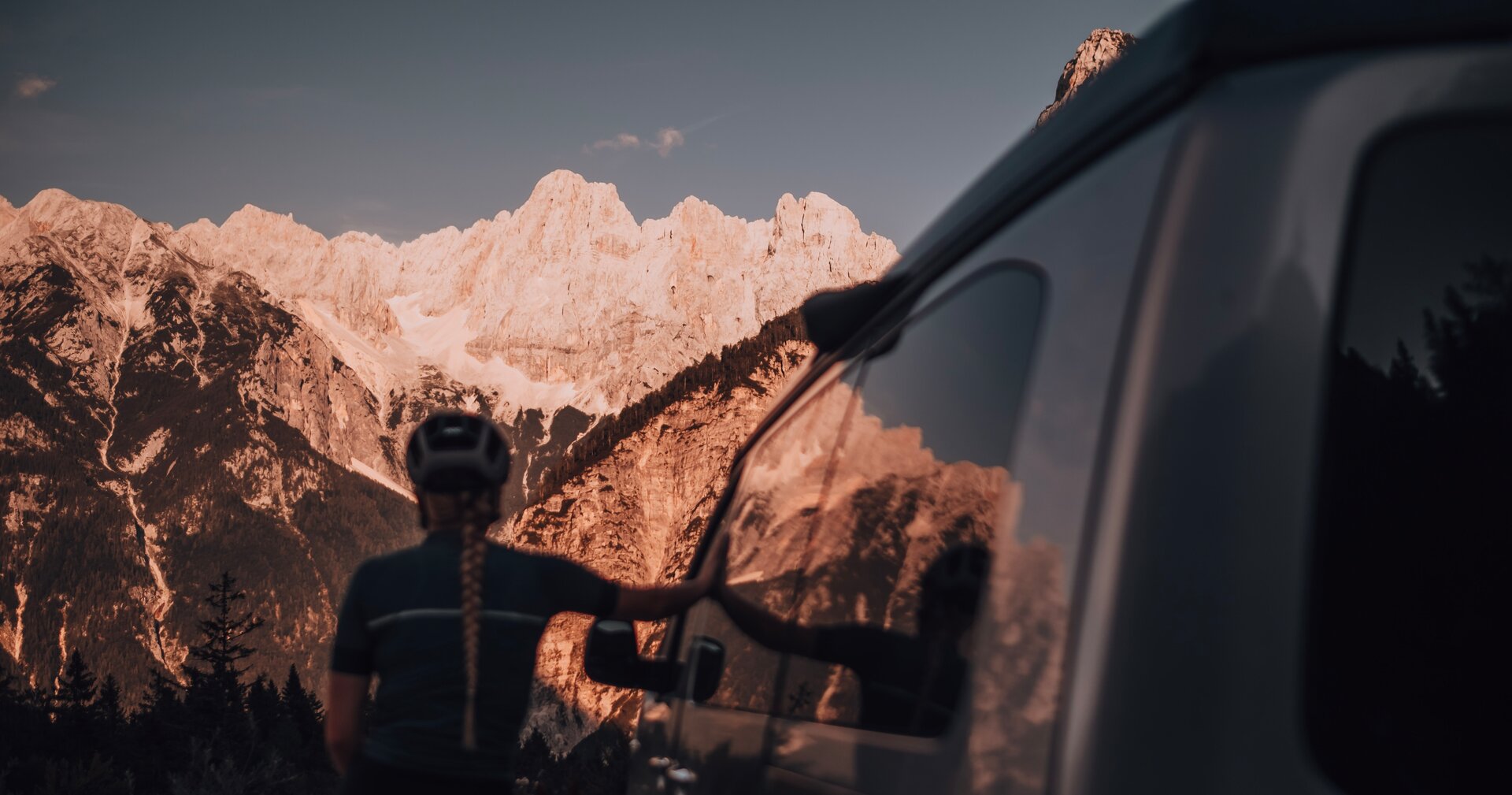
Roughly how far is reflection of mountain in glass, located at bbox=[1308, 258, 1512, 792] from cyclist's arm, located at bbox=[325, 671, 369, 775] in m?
1.98

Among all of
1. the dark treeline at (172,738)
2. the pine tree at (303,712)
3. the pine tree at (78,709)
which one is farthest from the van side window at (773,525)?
the pine tree at (303,712)

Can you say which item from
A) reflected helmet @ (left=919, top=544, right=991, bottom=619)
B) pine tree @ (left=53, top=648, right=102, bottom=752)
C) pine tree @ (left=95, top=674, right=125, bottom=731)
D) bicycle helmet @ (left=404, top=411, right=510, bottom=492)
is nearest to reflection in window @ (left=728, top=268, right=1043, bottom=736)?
reflected helmet @ (left=919, top=544, right=991, bottom=619)

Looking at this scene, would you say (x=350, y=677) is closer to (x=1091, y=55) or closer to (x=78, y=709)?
(x=78, y=709)

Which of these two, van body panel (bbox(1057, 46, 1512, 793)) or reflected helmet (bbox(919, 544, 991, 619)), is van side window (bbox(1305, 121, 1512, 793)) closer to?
van body panel (bbox(1057, 46, 1512, 793))

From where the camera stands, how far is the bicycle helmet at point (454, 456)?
2.51m

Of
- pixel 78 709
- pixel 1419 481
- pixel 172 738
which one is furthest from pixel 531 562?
pixel 78 709

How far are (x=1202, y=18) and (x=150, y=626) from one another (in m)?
168

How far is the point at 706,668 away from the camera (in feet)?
9.43

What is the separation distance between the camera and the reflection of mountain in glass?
106 cm

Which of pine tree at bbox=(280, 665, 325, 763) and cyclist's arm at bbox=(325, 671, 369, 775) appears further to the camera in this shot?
pine tree at bbox=(280, 665, 325, 763)

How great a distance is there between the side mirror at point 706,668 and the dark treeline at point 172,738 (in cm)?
983

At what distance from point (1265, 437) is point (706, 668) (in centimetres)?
198

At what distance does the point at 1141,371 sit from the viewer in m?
1.17

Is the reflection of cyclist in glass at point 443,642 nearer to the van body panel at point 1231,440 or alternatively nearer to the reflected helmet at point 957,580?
the reflected helmet at point 957,580
